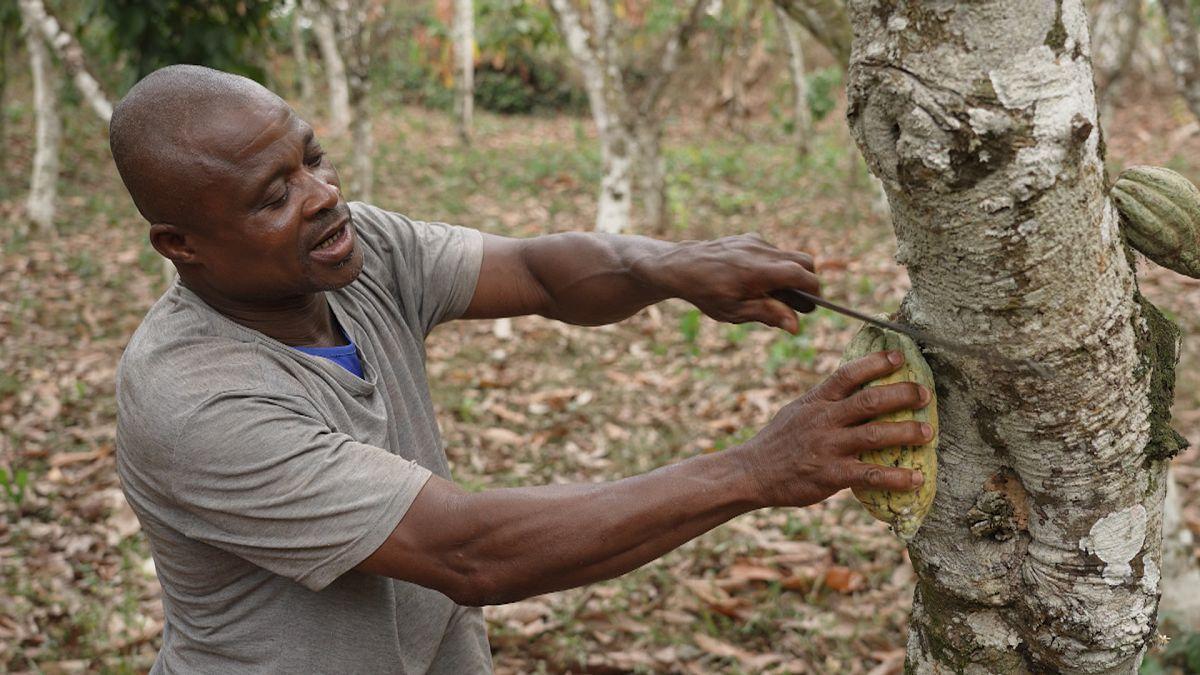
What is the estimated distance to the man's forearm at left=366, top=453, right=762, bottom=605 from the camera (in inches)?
55.3

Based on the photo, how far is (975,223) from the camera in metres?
1.21

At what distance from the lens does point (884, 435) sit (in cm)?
131

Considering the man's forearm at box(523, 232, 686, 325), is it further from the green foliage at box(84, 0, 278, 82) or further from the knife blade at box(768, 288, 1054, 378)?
the green foliage at box(84, 0, 278, 82)

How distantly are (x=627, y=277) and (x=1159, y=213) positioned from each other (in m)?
0.93

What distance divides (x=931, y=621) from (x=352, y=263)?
113cm

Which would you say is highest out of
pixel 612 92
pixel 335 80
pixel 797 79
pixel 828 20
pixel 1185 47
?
pixel 1185 47

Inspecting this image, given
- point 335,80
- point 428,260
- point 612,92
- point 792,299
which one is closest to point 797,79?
point 612,92

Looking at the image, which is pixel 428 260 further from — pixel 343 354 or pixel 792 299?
pixel 792 299

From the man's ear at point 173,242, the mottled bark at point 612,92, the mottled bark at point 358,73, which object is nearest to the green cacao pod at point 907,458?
the man's ear at point 173,242

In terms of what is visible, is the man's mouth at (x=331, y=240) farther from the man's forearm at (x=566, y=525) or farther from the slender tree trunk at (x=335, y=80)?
the slender tree trunk at (x=335, y=80)

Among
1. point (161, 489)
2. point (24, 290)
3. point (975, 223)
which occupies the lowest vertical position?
point (24, 290)

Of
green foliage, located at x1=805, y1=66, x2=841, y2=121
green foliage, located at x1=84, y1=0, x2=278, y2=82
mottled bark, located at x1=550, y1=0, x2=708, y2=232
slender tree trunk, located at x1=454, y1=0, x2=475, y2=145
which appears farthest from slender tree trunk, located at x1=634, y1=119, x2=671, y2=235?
slender tree trunk, located at x1=454, y1=0, x2=475, y2=145

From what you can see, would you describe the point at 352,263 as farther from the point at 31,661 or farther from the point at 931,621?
the point at 31,661

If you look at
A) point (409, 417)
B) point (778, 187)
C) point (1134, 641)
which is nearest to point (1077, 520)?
point (1134, 641)
